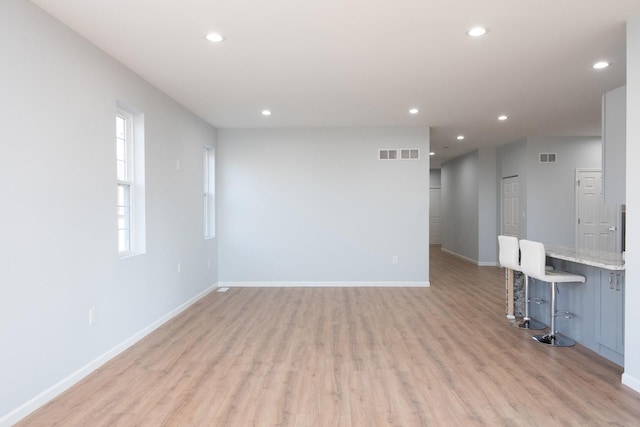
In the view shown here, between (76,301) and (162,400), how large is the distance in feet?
3.36

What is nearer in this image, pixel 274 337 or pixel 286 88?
pixel 274 337

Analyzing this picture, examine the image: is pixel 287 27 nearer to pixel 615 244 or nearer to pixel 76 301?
pixel 76 301

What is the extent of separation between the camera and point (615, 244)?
23.9 feet

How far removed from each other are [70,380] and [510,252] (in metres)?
4.22

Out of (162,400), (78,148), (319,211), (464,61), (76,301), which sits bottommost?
(162,400)

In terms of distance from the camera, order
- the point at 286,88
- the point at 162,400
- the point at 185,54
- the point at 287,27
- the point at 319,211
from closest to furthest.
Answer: the point at 162,400, the point at 287,27, the point at 185,54, the point at 286,88, the point at 319,211

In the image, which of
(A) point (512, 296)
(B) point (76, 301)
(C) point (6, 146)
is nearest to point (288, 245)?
(A) point (512, 296)

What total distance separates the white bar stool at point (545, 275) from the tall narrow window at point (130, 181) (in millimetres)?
3864

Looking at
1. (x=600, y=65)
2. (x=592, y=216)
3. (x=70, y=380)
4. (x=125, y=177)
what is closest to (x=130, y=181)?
(x=125, y=177)

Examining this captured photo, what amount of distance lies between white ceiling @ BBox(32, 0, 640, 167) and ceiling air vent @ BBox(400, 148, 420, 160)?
1.00 m

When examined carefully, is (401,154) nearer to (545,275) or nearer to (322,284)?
(322,284)

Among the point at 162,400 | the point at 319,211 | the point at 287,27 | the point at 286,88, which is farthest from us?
the point at 319,211

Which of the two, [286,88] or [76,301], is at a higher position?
[286,88]

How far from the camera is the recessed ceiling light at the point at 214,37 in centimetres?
310
